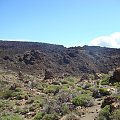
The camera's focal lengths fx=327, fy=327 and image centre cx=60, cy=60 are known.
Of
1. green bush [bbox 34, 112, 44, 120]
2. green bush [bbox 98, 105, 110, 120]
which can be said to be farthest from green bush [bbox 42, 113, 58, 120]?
green bush [bbox 98, 105, 110, 120]

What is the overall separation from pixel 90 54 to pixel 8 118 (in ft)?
214

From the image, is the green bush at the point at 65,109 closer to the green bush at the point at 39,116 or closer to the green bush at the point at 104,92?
the green bush at the point at 39,116

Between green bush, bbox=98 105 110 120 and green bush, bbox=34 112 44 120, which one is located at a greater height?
green bush, bbox=98 105 110 120

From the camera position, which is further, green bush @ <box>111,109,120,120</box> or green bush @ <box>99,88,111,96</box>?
green bush @ <box>99,88,111,96</box>

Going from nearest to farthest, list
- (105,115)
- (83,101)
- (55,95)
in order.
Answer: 1. (105,115)
2. (83,101)
3. (55,95)

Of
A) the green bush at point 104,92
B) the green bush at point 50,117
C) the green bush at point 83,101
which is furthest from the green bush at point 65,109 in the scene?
the green bush at point 104,92

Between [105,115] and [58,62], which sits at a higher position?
[58,62]

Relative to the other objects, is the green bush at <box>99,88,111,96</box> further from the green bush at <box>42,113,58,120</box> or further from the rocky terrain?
the green bush at <box>42,113,58,120</box>

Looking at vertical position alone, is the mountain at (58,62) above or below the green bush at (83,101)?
above

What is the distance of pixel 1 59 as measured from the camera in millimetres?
61688

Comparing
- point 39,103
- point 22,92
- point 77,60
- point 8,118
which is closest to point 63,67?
point 77,60

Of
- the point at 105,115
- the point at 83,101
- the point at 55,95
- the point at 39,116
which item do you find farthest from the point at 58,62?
the point at 105,115

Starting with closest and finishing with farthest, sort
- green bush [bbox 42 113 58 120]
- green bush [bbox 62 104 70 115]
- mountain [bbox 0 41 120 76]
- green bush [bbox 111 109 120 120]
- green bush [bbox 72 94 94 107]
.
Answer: green bush [bbox 111 109 120 120], green bush [bbox 42 113 58 120], green bush [bbox 62 104 70 115], green bush [bbox 72 94 94 107], mountain [bbox 0 41 120 76]

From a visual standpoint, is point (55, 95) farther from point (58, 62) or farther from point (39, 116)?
point (58, 62)
